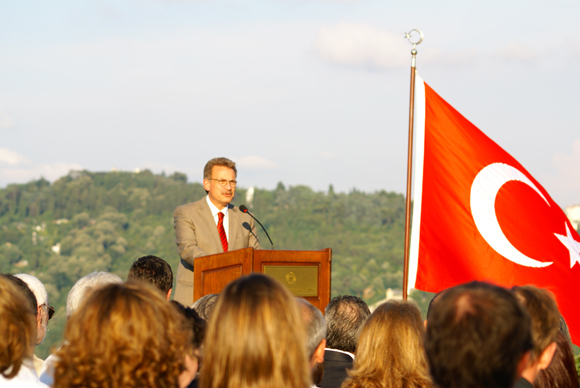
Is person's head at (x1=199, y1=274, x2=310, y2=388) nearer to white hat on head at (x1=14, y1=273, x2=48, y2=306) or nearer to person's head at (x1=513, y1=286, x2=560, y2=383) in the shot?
person's head at (x1=513, y1=286, x2=560, y2=383)

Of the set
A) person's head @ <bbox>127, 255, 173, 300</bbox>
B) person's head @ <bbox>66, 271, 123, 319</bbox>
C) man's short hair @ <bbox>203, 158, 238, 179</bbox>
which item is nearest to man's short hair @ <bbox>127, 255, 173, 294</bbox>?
person's head @ <bbox>127, 255, 173, 300</bbox>

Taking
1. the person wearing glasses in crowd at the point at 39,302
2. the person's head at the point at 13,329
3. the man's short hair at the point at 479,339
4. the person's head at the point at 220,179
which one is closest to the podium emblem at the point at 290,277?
the person's head at the point at 220,179

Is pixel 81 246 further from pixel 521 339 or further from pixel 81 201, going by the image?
pixel 521 339

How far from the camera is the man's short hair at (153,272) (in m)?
4.07

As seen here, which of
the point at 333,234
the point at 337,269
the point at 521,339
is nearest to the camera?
the point at 521,339

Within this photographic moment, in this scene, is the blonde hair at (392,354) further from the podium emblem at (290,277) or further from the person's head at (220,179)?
the person's head at (220,179)

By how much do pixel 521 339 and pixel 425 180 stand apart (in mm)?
4415

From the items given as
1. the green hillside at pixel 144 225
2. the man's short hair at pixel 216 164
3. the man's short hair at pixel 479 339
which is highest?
the man's short hair at pixel 216 164

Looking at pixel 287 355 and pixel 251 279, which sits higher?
pixel 251 279

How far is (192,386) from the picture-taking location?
296 centimetres

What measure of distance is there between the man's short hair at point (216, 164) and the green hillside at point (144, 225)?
59.6 meters

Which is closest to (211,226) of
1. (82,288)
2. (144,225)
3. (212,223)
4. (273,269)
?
(212,223)

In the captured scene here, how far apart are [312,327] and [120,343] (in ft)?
2.88

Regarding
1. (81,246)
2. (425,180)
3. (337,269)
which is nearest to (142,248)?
(81,246)
